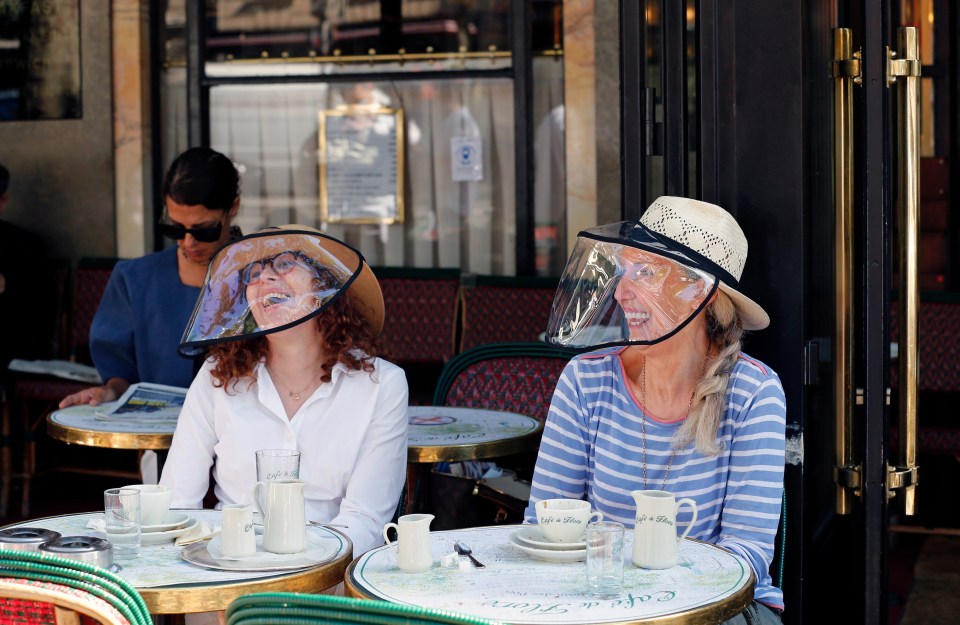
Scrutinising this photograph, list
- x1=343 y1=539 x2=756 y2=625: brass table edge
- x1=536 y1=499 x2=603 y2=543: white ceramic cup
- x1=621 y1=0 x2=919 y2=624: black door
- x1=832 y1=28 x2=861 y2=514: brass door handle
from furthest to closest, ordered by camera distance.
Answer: x1=832 y1=28 x2=861 y2=514: brass door handle, x1=621 y1=0 x2=919 y2=624: black door, x1=536 y1=499 x2=603 y2=543: white ceramic cup, x1=343 y1=539 x2=756 y2=625: brass table edge

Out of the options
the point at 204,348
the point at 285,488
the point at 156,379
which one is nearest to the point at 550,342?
the point at 285,488

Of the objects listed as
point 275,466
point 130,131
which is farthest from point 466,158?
point 275,466

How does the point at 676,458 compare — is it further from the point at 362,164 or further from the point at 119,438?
the point at 362,164

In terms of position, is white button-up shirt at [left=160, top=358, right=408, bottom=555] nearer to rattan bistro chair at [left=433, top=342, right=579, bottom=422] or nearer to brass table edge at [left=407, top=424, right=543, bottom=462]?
brass table edge at [left=407, top=424, right=543, bottom=462]

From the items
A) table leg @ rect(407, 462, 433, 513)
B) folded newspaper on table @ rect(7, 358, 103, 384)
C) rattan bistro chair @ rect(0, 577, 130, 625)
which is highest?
rattan bistro chair @ rect(0, 577, 130, 625)

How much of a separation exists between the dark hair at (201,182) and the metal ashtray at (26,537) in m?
1.75

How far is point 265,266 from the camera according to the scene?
313 centimetres

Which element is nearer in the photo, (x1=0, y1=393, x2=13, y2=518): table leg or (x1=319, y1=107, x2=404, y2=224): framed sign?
(x1=0, y1=393, x2=13, y2=518): table leg

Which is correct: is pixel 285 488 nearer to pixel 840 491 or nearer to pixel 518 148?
pixel 840 491

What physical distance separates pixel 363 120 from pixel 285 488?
5.32 metres

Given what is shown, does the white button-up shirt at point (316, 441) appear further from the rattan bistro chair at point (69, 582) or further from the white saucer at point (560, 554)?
the rattan bistro chair at point (69, 582)

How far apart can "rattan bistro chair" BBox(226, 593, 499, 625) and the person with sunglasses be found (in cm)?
249

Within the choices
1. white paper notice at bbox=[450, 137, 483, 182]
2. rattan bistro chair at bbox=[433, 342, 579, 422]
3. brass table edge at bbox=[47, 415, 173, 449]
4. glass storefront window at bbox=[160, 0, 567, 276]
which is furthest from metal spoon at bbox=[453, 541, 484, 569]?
white paper notice at bbox=[450, 137, 483, 182]

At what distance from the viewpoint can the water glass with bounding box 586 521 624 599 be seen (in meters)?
2.11
